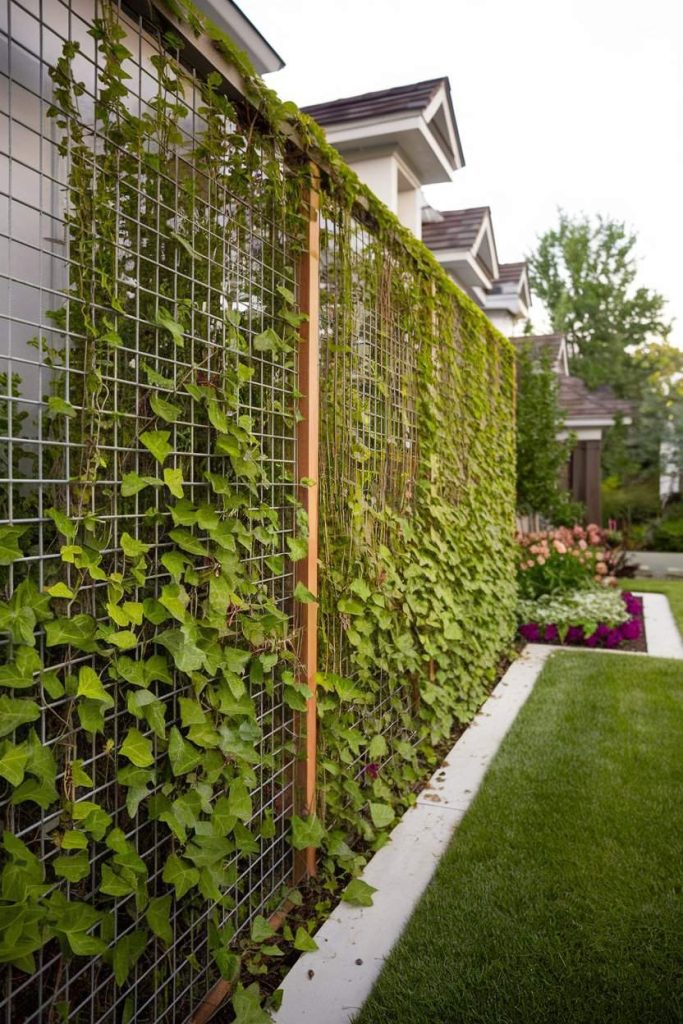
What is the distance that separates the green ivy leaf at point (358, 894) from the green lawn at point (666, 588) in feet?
22.9

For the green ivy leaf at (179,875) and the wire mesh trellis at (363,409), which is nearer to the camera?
the green ivy leaf at (179,875)

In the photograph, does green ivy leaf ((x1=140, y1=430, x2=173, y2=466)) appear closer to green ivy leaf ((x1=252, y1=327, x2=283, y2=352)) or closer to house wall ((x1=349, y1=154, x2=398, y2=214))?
green ivy leaf ((x1=252, y1=327, x2=283, y2=352))

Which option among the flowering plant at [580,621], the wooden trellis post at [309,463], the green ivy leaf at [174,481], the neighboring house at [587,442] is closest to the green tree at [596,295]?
the neighboring house at [587,442]

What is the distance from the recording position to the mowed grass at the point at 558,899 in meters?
2.11

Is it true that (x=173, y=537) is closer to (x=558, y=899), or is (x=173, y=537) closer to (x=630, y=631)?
(x=558, y=899)

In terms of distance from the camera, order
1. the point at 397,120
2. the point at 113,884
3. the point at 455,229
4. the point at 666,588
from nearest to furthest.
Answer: the point at 113,884 < the point at 397,120 < the point at 455,229 < the point at 666,588

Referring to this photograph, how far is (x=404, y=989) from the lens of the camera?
2152mm

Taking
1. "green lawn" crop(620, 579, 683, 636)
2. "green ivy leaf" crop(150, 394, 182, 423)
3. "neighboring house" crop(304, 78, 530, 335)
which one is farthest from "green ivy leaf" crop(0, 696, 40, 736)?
"green lawn" crop(620, 579, 683, 636)

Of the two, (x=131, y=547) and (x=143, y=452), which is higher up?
(x=143, y=452)

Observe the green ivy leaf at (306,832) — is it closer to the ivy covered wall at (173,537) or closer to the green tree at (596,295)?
the ivy covered wall at (173,537)

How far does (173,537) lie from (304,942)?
1.42m

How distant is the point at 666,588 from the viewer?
11023 mm

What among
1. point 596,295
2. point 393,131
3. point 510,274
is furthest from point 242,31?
point 596,295

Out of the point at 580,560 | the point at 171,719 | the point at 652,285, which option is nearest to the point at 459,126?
the point at 580,560
